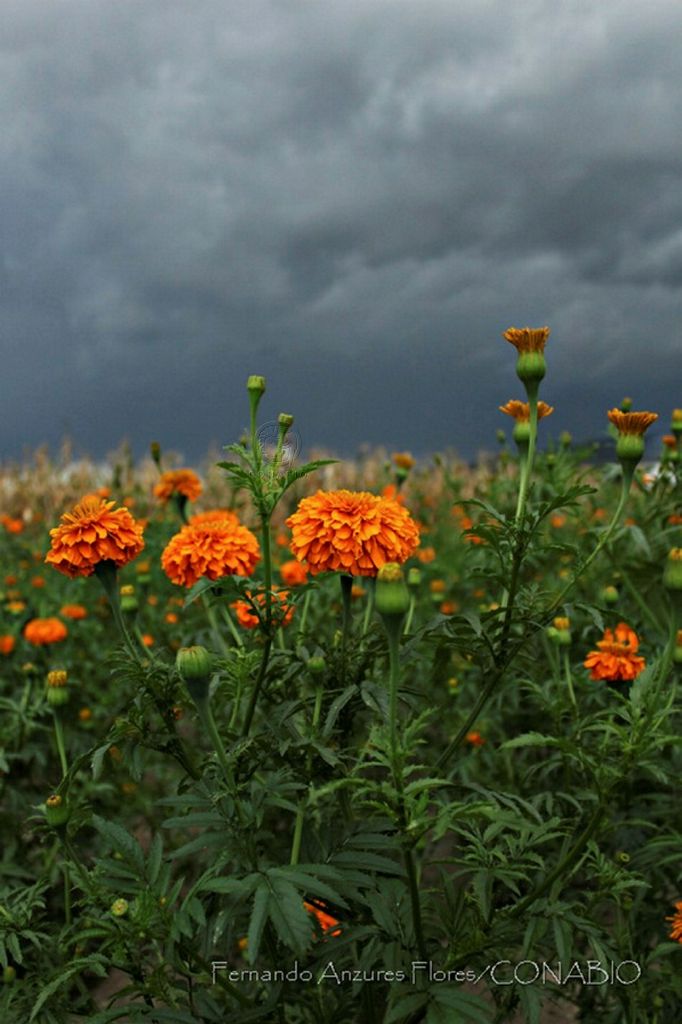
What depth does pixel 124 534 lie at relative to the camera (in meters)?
1.97

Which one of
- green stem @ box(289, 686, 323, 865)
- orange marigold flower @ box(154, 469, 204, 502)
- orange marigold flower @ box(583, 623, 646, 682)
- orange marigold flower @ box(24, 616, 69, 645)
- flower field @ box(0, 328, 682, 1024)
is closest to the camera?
flower field @ box(0, 328, 682, 1024)

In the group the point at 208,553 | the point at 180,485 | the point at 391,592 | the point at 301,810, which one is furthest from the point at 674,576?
the point at 180,485

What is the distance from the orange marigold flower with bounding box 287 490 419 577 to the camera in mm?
1670

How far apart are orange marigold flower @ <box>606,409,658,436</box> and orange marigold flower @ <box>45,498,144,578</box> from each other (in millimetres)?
1168

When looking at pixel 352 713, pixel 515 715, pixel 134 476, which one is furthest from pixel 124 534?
pixel 134 476

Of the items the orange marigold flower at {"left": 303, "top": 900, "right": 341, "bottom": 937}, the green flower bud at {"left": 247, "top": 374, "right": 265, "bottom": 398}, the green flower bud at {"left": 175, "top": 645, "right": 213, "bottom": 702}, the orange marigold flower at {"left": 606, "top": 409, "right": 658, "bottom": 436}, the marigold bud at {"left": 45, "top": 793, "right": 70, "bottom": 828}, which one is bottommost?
the orange marigold flower at {"left": 303, "top": 900, "right": 341, "bottom": 937}

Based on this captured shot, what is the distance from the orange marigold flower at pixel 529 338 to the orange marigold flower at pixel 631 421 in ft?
0.88

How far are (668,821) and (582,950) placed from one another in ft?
1.50

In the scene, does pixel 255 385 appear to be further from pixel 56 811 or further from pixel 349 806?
pixel 56 811

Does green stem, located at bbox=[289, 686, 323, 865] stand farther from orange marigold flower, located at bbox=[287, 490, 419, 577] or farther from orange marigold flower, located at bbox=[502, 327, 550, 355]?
orange marigold flower, located at bbox=[502, 327, 550, 355]

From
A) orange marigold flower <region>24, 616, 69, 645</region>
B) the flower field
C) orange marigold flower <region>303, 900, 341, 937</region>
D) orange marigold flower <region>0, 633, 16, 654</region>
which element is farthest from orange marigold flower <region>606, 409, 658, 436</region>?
orange marigold flower <region>0, 633, 16, 654</region>

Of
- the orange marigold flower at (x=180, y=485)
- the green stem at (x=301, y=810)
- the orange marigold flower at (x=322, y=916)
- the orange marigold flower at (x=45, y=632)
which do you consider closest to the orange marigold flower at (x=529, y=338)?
the green stem at (x=301, y=810)

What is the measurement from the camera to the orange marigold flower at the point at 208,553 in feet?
6.43

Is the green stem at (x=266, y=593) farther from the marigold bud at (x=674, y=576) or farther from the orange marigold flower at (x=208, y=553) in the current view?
the marigold bud at (x=674, y=576)
